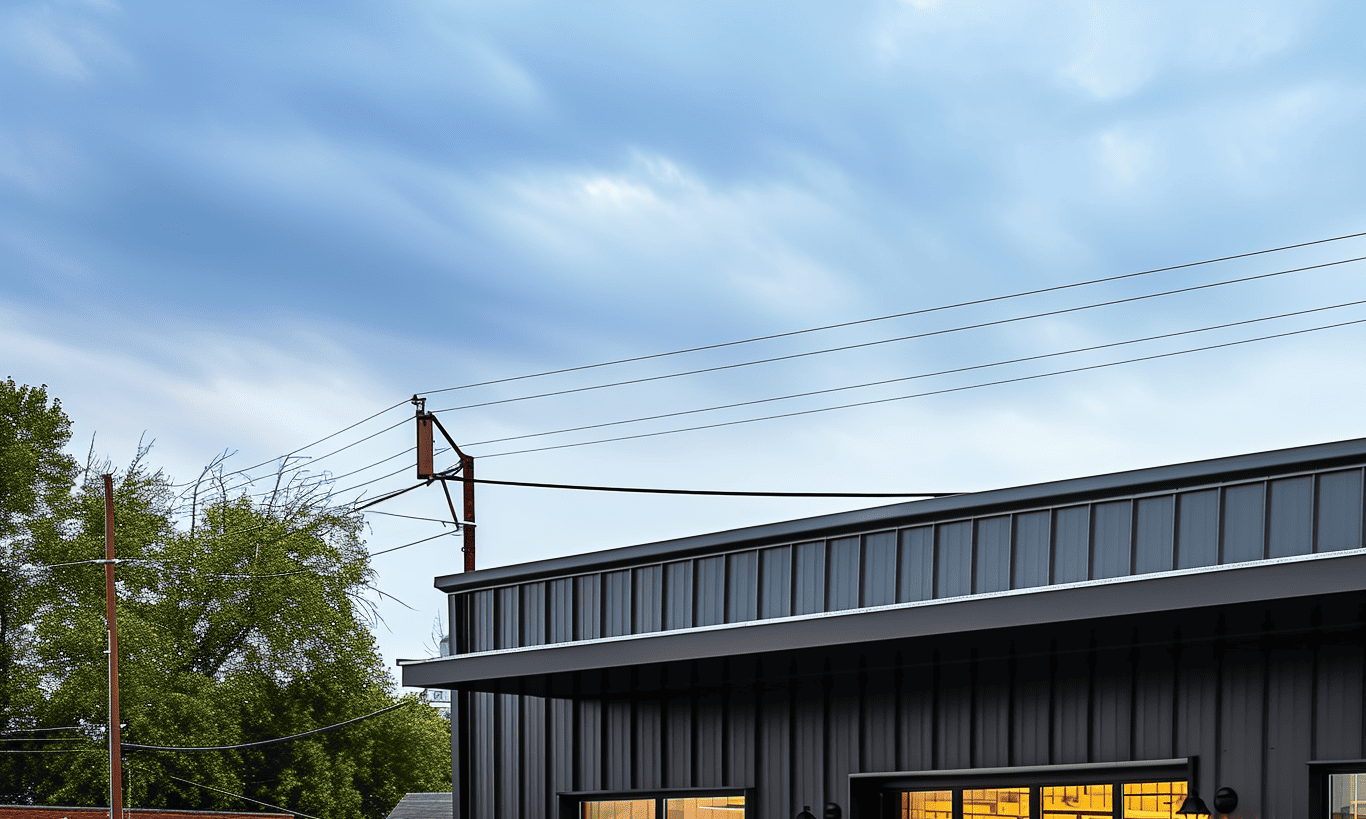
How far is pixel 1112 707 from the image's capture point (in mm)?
11133

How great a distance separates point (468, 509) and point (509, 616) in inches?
302

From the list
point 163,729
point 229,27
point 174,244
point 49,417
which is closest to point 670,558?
point 163,729

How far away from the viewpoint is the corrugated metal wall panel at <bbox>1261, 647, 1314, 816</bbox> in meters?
9.99

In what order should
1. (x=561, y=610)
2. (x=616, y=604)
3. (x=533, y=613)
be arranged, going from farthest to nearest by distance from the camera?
(x=533, y=613) < (x=561, y=610) < (x=616, y=604)

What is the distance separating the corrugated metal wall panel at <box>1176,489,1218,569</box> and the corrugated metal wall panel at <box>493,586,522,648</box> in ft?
25.9

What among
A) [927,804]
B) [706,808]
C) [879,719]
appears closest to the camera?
[927,804]

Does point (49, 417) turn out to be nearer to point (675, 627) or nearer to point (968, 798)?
point (675, 627)

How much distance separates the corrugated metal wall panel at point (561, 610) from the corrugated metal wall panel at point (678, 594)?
1.42 m

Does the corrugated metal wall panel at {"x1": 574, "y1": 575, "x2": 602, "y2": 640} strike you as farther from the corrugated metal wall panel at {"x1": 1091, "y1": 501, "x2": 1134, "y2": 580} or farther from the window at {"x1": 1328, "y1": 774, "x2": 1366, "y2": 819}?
the window at {"x1": 1328, "y1": 774, "x2": 1366, "y2": 819}

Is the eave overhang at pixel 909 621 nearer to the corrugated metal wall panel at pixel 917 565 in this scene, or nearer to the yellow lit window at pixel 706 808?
the corrugated metal wall panel at pixel 917 565

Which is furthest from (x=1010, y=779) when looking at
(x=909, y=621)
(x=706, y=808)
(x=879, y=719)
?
(x=706, y=808)

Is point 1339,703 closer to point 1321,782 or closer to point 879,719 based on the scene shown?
point 1321,782

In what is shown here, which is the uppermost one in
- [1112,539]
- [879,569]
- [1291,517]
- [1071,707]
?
[1291,517]

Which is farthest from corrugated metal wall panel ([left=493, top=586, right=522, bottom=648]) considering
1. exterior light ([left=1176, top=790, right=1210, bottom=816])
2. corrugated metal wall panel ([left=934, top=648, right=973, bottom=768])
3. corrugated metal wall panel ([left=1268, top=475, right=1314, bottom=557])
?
corrugated metal wall panel ([left=1268, top=475, right=1314, bottom=557])
